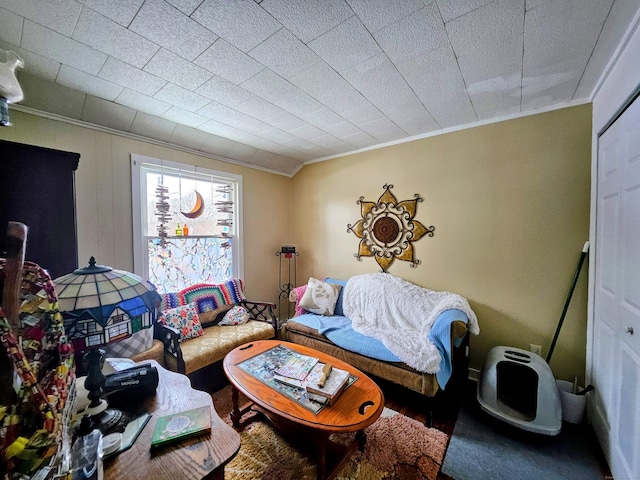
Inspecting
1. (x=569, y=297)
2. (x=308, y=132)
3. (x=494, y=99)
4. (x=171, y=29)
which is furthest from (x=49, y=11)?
Result: (x=569, y=297)

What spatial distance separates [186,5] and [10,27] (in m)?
0.94

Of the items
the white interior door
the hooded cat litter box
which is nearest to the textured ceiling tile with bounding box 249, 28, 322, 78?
the white interior door

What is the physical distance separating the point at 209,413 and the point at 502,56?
246cm

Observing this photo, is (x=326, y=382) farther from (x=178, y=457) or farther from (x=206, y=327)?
(x=206, y=327)

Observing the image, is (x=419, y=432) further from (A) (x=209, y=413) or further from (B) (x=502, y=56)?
(B) (x=502, y=56)

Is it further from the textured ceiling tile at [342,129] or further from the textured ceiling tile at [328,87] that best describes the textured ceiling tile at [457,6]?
the textured ceiling tile at [342,129]

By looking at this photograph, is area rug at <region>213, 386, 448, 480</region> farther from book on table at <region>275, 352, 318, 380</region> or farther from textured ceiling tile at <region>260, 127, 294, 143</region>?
textured ceiling tile at <region>260, 127, 294, 143</region>

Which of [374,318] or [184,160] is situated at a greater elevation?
[184,160]

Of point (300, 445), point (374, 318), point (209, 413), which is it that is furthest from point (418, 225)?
point (209, 413)

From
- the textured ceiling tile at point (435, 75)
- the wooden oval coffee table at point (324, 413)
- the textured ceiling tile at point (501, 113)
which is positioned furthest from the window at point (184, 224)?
the textured ceiling tile at point (501, 113)

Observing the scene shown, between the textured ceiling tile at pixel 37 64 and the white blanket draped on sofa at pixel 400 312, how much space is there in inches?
118

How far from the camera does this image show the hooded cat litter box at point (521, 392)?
1.73m

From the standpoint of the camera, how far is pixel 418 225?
2.83 metres

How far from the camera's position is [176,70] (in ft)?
5.45
